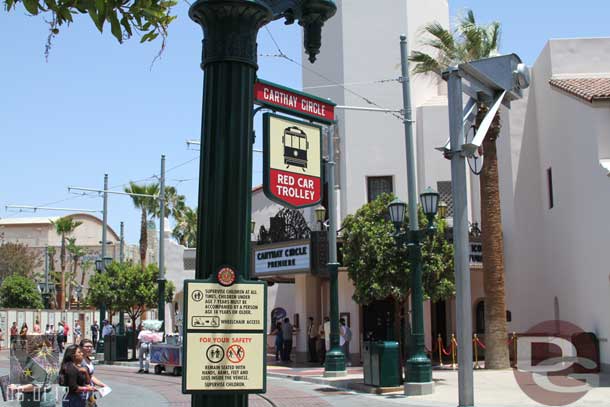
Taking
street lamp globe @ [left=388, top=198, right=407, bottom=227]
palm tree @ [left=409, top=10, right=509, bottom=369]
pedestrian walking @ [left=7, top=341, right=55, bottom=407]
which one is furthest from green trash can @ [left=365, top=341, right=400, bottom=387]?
pedestrian walking @ [left=7, top=341, right=55, bottom=407]

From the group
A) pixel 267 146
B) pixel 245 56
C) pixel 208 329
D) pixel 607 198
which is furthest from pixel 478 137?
pixel 607 198

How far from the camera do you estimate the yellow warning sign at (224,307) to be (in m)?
4.05

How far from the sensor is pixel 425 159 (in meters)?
31.2

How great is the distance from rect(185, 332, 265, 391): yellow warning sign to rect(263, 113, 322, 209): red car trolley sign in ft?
3.82

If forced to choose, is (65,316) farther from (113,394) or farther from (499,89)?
(499,89)

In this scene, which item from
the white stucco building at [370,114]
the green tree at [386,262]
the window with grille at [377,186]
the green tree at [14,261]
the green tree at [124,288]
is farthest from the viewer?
the green tree at [14,261]

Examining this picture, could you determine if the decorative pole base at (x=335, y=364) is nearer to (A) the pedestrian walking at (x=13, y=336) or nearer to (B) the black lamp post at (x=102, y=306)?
(A) the pedestrian walking at (x=13, y=336)

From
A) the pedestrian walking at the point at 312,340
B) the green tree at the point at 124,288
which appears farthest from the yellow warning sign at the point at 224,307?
the green tree at the point at 124,288

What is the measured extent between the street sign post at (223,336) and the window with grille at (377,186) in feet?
90.3

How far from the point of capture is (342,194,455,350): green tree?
76.0 feet

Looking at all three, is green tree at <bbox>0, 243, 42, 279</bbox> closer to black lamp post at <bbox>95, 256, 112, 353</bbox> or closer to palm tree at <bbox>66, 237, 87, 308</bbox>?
palm tree at <bbox>66, 237, 87, 308</bbox>

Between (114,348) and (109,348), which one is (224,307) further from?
(109,348)

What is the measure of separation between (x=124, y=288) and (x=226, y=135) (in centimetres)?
3675

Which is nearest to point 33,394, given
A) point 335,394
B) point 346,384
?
point 335,394
